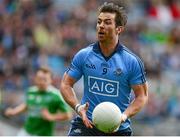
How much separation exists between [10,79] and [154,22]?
6.12 metres

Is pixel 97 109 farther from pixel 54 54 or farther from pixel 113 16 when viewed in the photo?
pixel 54 54

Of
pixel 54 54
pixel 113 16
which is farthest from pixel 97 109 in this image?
pixel 54 54

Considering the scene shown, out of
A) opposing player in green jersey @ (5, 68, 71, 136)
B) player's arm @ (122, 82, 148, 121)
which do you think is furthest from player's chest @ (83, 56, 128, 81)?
opposing player in green jersey @ (5, 68, 71, 136)

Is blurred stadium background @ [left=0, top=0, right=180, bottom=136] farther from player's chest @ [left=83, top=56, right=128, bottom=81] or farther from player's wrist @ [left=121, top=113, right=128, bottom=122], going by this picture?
player's wrist @ [left=121, top=113, right=128, bottom=122]

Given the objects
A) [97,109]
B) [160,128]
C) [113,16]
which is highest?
[113,16]

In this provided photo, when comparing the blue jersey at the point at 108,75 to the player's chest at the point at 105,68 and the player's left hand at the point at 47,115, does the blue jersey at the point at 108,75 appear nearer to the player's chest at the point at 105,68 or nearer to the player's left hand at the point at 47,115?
the player's chest at the point at 105,68

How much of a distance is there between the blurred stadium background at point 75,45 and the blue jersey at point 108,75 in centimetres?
694

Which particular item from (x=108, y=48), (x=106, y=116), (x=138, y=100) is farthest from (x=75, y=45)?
(x=106, y=116)

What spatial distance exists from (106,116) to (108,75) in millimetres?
713

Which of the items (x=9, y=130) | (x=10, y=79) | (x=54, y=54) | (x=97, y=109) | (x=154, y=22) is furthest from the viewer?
(x=154, y=22)

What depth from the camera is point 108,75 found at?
904 cm

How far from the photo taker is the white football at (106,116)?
27.8ft

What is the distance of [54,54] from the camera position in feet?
63.8

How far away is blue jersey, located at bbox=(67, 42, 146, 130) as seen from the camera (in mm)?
9023
